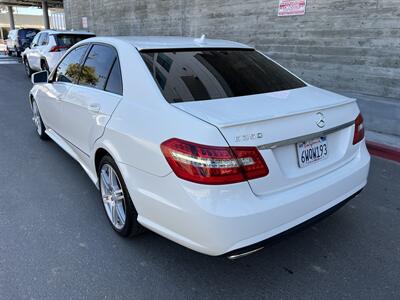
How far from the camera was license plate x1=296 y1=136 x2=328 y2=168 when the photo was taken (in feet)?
7.36

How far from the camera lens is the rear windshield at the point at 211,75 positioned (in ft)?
8.10

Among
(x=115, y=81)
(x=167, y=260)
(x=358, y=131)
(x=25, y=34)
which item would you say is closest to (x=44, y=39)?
(x=115, y=81)

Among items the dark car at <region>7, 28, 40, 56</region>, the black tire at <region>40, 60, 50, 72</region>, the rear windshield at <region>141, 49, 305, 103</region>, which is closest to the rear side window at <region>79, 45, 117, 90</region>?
the rear windshield at <region>141, 49, 305, 103</region>

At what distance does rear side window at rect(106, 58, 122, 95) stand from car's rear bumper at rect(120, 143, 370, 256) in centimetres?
77

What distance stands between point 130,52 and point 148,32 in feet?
36.5

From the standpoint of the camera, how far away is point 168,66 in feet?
8.73

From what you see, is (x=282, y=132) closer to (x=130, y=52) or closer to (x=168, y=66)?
(x=168, y=66)

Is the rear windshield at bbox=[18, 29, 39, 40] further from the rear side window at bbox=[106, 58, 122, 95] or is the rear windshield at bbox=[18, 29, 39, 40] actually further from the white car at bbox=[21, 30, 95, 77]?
the rear side window at bbox=[106, 58, 122, 95]

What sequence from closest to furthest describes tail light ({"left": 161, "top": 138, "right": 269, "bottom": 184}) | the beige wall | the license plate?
tail light ({"left": 161, "top": 138, "right": 269, "bottom": 184}), the license plate, the beige wall

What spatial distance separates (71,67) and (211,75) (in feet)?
6.78

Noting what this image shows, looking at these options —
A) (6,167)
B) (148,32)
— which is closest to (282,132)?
(6,167)

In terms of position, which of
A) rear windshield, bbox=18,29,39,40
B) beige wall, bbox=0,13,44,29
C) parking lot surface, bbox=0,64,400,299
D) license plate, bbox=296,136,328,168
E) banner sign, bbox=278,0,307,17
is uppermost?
beige wall, bbox=0,13,44,29

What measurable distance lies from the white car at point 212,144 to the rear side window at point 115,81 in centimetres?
1

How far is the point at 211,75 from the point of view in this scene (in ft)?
8.80
